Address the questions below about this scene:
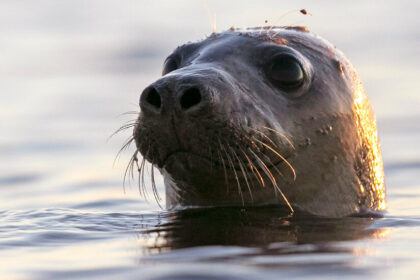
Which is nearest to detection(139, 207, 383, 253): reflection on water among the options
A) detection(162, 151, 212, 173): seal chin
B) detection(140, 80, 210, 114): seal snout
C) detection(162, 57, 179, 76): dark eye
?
detection(162, 151, 212, 173): seal chin

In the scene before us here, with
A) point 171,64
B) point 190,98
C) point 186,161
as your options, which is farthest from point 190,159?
point 171,64

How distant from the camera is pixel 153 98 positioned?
21.4 feet

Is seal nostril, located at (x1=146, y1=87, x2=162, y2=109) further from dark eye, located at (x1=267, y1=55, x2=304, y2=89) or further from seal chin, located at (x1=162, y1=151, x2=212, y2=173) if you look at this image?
dark eye, located at (x1=267, y1=55, x2=304, y2=89)

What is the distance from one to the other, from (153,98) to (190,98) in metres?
0.23

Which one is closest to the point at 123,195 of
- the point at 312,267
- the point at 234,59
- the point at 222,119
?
the point at 234,59

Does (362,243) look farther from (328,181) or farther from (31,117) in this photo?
(31,117)

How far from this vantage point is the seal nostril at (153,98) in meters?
6.46

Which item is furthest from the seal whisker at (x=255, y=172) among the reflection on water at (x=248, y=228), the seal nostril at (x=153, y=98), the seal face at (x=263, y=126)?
the seal nostril at (x=153, y=98)

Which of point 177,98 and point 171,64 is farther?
point 171,64

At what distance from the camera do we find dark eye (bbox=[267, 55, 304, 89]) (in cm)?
728

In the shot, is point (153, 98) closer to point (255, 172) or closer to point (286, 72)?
point (255, 172)

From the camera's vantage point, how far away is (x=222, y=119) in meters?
6.47

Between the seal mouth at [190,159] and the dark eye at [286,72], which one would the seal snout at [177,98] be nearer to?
the seal mouth at [190,159]

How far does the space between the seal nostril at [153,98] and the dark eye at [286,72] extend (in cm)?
109
